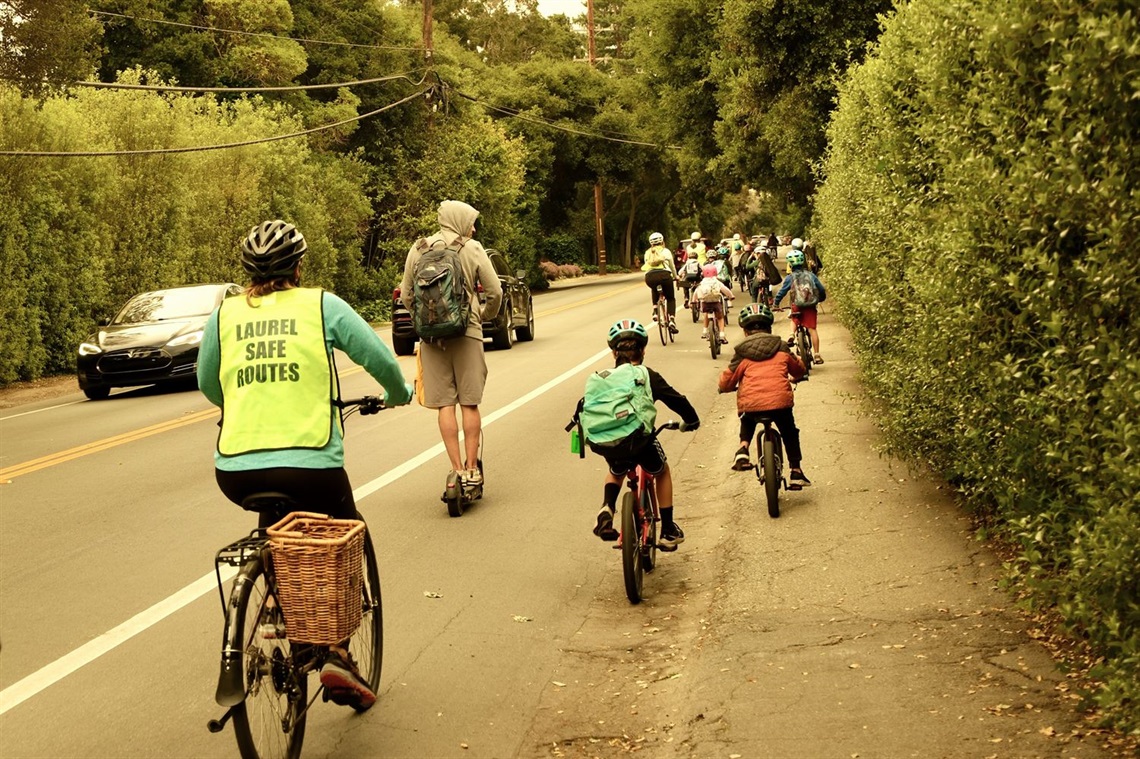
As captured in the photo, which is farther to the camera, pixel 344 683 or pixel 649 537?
pixel 649 537

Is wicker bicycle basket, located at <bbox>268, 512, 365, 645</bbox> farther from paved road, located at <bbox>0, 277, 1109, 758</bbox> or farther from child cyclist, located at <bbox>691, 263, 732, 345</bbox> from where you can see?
child cyclist, located at <bbox>691, 263, 732, 345</bbox>

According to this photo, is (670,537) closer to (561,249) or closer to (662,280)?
(662,280)

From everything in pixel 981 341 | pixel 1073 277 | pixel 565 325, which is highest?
pixel 1073 277

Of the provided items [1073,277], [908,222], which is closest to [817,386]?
[908,222]

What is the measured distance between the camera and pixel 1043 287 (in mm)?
4871

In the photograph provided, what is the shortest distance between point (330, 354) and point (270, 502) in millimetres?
605

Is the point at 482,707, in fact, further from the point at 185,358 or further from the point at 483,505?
the point at 185,358

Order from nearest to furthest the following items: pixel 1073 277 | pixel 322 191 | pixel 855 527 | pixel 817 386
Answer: pixel 1073 277 < pixel 855 527 < pixel 817 386 < pixel 322 191

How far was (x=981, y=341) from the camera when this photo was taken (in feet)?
20.3

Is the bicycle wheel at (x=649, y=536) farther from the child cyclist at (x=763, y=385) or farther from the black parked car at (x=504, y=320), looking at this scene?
the black parked car at (x=504, y=320)

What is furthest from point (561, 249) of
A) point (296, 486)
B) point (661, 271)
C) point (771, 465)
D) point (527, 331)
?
point (296, 486)

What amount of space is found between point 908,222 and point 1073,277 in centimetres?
338

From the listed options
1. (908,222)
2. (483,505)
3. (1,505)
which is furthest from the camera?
(1,505)

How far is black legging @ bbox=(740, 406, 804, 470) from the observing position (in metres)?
9.82
